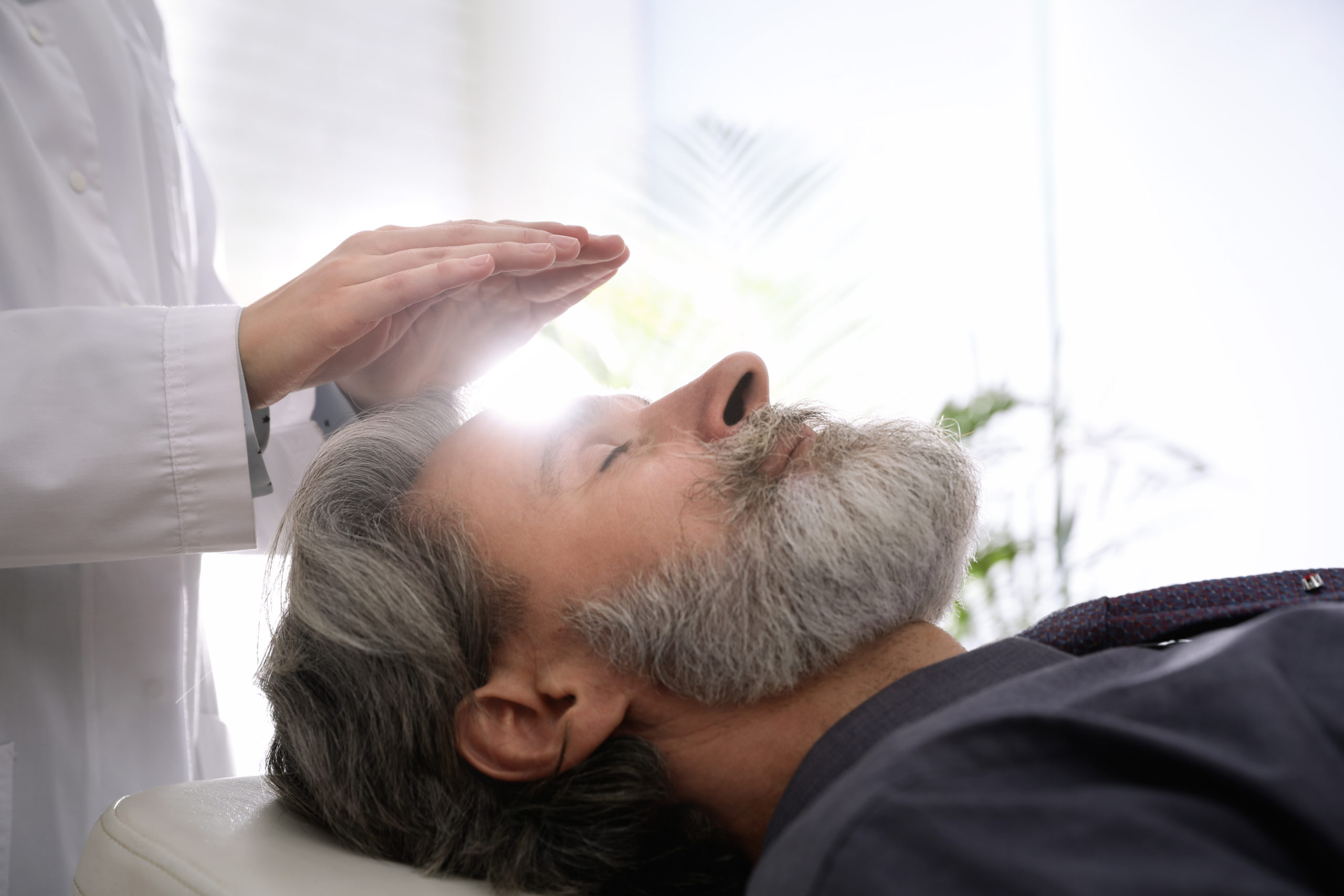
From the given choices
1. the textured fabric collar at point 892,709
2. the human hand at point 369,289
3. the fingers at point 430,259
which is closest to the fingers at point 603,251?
the human hand at point 369,289

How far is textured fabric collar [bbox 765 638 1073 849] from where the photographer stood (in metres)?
0.75

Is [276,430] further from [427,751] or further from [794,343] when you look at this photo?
[794,343]

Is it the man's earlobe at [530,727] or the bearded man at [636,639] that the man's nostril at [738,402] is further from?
the man's earlobe at [530,727]

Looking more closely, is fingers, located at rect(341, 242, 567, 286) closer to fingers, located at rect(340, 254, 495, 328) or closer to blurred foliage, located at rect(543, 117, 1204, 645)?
fingers, located at rect(340, 254, 495, 328)

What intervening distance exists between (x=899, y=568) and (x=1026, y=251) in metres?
2.17

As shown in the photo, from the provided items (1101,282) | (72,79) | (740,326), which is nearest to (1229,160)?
(1101,282)

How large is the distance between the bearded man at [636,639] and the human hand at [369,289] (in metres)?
0.19

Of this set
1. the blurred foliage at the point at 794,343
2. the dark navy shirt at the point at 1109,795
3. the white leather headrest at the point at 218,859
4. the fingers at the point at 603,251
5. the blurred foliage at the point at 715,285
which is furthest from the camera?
the blurred foliage at the point at 715,285

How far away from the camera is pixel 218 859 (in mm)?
724

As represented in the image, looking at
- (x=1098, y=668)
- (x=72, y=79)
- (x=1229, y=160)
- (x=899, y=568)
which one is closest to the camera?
(x=1098, y=668)

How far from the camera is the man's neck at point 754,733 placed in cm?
87

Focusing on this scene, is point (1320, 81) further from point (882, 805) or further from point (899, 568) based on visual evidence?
point (882, 805)

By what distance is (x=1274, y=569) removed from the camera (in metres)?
2.26

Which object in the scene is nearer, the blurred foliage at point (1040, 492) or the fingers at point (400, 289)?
the fingers at point (400, 289)
